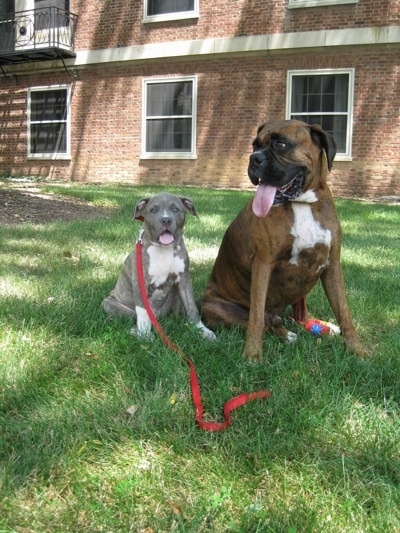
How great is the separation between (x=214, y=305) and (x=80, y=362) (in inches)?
43.5

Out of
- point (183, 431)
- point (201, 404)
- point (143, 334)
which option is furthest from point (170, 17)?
point (183, 431)

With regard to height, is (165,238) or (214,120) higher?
(214,120)

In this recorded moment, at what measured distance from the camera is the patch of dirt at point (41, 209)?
812 centimetres

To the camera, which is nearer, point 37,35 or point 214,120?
point 214,120

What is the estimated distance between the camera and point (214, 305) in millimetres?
3701

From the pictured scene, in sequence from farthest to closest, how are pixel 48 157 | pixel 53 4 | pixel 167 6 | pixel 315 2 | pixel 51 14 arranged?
1. pixel 48 157
2. pixel 53 4
3. pixel 51 14
4. pixel 167 6
5. pixel 315 2

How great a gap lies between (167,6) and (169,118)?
302 centimetres

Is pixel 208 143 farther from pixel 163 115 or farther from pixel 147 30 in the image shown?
pixel 147 30

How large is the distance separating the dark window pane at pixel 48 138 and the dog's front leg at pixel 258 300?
51.8 feet

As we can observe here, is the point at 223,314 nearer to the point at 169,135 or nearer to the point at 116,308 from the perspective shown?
the point at 116,308

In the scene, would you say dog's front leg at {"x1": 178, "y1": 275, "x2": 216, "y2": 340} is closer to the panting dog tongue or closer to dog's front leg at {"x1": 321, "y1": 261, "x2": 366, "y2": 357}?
the panting dog tongue

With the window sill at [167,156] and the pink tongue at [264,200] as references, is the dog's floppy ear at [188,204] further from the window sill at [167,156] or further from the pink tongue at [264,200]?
the window sill at [167,156]

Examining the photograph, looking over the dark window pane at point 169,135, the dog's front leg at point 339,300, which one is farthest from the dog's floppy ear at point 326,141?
the dark window pane at point 169,135

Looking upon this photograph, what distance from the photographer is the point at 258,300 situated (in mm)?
3170
